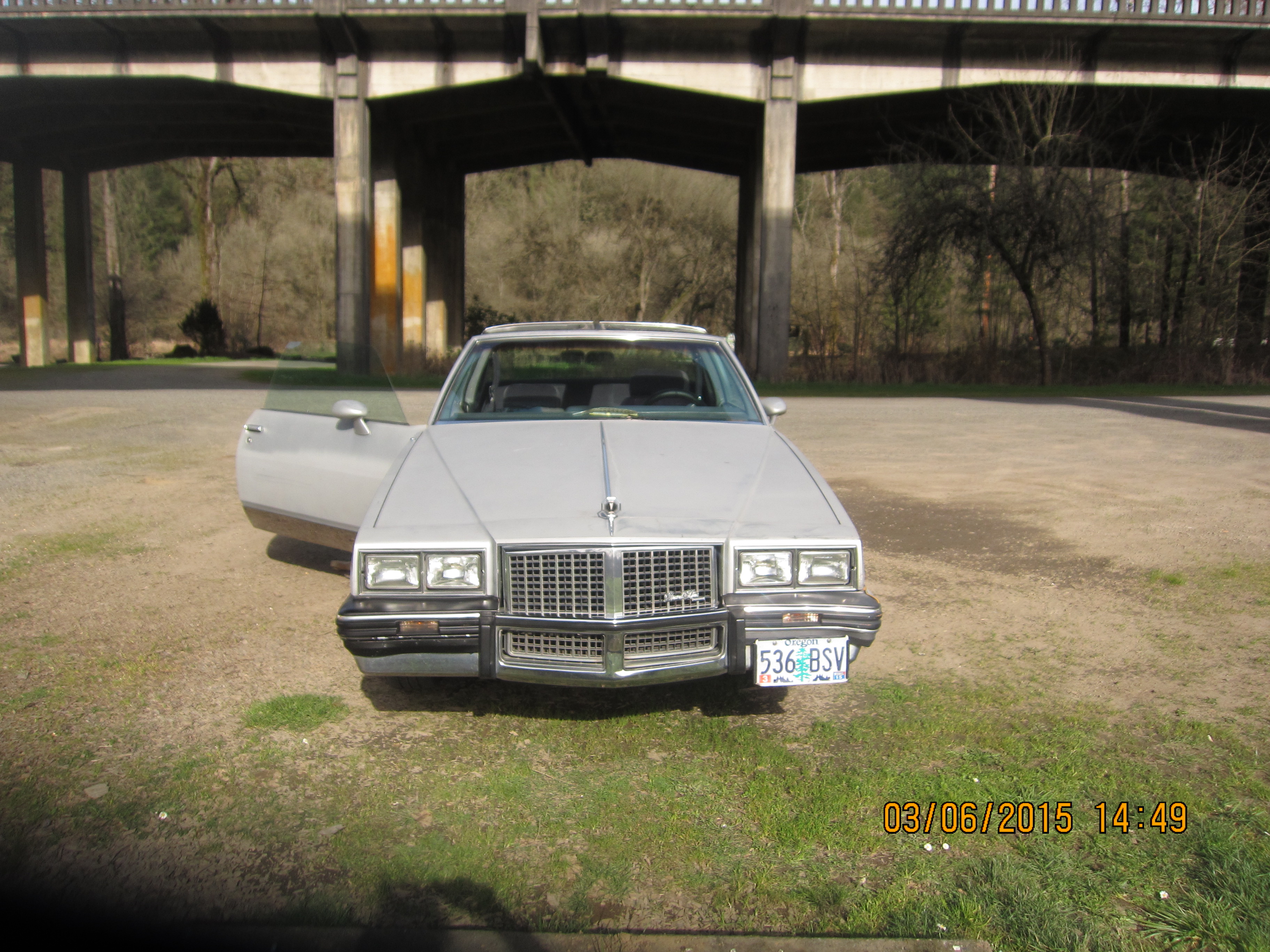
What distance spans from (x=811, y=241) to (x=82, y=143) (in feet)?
85.7

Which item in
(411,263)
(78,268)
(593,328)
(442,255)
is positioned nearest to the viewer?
(593,328)

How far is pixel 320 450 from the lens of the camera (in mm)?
5285

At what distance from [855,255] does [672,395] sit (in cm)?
2386

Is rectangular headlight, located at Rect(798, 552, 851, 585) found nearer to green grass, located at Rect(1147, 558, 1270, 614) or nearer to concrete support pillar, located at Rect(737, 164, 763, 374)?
green grass, located at Rect(1147, 558, 1270, 614)

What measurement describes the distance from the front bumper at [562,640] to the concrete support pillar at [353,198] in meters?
20.1

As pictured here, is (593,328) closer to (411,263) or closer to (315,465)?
(315,465)

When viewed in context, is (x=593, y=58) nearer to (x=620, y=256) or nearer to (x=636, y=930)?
(x=620, y=256)

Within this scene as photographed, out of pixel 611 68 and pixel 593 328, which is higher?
pixel 611 68

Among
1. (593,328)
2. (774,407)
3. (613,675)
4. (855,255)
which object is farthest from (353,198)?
(613,675)

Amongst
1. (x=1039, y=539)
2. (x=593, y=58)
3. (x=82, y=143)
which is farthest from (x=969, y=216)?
(x=82, y=143)

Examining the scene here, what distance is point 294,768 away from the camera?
336cm

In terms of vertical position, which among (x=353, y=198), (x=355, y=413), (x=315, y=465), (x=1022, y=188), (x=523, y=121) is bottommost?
(x=315, y=465)

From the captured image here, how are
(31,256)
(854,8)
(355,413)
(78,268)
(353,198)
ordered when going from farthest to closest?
(78,268), (31,256), (353,198), (854,8), (355,413)

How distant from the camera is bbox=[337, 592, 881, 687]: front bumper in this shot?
3.30 m
